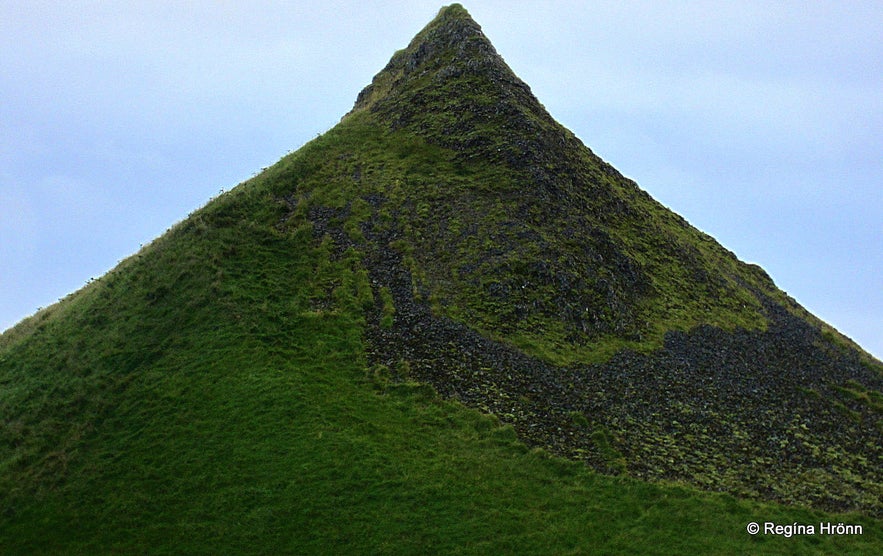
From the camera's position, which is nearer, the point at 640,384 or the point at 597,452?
the point at 597,452

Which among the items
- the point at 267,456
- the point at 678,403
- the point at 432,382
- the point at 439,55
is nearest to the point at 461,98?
the point at 439,55

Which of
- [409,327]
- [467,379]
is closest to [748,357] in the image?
[467,379]

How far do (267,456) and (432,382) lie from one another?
38.0 feet

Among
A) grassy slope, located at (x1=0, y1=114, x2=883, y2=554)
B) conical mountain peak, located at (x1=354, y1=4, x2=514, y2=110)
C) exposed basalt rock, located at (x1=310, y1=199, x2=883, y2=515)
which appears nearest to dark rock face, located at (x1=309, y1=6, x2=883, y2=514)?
exposed basalt rock, located at (x1=310, y1=199, x2=883, y2=515)

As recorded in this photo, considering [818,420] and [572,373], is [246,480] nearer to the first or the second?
[572,373]

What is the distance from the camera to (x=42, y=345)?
4656cm

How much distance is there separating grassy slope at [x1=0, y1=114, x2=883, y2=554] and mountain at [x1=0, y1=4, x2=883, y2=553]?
15 cm

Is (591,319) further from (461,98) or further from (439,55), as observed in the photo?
(439,55)

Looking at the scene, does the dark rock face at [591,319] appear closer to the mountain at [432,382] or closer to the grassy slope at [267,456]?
the mountain at [432,382]

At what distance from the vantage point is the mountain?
3133cm

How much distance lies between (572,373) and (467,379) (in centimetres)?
784

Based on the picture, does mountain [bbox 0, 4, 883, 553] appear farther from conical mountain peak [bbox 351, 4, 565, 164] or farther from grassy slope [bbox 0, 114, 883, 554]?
conical mountain peak [bbox 351, 4, 565, 164]

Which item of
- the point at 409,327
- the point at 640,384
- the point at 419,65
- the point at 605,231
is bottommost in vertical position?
the point at 640,384

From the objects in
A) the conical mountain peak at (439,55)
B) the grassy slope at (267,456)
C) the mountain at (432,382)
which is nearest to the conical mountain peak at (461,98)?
the conical mountain peak at (439,55)
